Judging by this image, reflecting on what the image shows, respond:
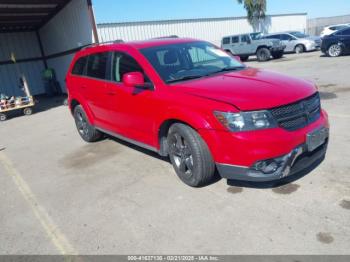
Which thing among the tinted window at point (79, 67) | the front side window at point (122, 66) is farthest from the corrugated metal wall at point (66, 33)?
the front side window at point (122, 66)

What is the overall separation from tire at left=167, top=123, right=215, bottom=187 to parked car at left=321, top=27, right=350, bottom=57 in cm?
1520

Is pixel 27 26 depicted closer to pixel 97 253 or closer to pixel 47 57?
pixel 47 57

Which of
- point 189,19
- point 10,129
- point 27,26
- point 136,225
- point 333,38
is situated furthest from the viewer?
point 189,19

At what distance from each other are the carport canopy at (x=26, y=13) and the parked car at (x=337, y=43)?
13.1 meters

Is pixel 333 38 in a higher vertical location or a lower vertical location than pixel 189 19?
lower

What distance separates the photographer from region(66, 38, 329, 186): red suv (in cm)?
335

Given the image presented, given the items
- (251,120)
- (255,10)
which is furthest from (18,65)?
(255,10)

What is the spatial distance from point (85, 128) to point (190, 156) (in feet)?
11.7

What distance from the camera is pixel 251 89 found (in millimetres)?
3633

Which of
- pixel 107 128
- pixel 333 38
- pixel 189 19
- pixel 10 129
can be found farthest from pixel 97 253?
pixel 189 19

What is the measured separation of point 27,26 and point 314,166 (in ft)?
65.4

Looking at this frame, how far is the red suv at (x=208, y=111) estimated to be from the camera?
335 cm

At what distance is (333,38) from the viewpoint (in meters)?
16.5

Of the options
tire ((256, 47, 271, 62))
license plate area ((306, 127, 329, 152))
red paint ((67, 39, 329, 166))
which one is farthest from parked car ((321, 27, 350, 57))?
license plate area ((306, 127, 329, 152))
